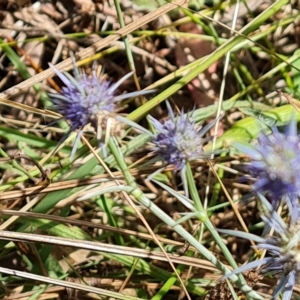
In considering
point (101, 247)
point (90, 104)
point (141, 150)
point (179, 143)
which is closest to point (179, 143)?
point (179, 143)

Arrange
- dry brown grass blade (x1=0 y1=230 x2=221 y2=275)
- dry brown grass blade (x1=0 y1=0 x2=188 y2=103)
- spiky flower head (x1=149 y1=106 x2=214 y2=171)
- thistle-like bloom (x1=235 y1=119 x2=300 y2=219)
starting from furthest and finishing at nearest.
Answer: dry brown grass blade (x1=0 y1=0 x2=188 y2=103) < dry brown grass blade (x1=0 y1=230 x2=221 y2=275) < spiky flower head (x1=149 y1=106 x2=214 y2=171) < thistle-like bloom (x1=235 y1=119 x2=300 y2=219)

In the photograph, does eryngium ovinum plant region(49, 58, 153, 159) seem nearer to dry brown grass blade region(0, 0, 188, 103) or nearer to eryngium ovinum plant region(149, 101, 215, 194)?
eryngium ovinum plant region(149, 101, 215, 194)

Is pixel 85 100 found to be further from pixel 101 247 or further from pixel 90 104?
pixel 101 247

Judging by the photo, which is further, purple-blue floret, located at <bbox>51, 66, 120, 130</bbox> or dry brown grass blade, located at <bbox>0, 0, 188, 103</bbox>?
dry brown grass blade, located at <bbox>0, 0, 188, 103</bbox>

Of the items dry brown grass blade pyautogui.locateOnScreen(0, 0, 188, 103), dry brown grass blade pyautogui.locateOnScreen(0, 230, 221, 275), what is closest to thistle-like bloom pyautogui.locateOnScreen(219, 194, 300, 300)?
dry brown grass blade pyautogui.locateOnScreen(0, 230, 221, 275)

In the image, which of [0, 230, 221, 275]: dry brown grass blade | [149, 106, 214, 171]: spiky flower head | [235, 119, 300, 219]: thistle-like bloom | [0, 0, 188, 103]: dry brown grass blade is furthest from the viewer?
[0, 0, 188, 103]: dry brown grass blade

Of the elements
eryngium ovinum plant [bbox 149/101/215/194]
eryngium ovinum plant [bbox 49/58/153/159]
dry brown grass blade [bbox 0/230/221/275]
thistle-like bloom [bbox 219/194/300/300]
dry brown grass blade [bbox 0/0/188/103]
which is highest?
eryngium ovinum plant [bbox 49/58/153/159]

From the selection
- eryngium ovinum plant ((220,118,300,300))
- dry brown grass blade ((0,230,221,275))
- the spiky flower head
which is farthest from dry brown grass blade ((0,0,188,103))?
eryngium ovinum plant ((220,118,300,300))

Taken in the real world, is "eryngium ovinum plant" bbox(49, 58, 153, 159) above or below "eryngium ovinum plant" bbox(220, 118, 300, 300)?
above

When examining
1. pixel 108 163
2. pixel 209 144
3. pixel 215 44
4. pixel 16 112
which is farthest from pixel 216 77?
pixel 16 112
